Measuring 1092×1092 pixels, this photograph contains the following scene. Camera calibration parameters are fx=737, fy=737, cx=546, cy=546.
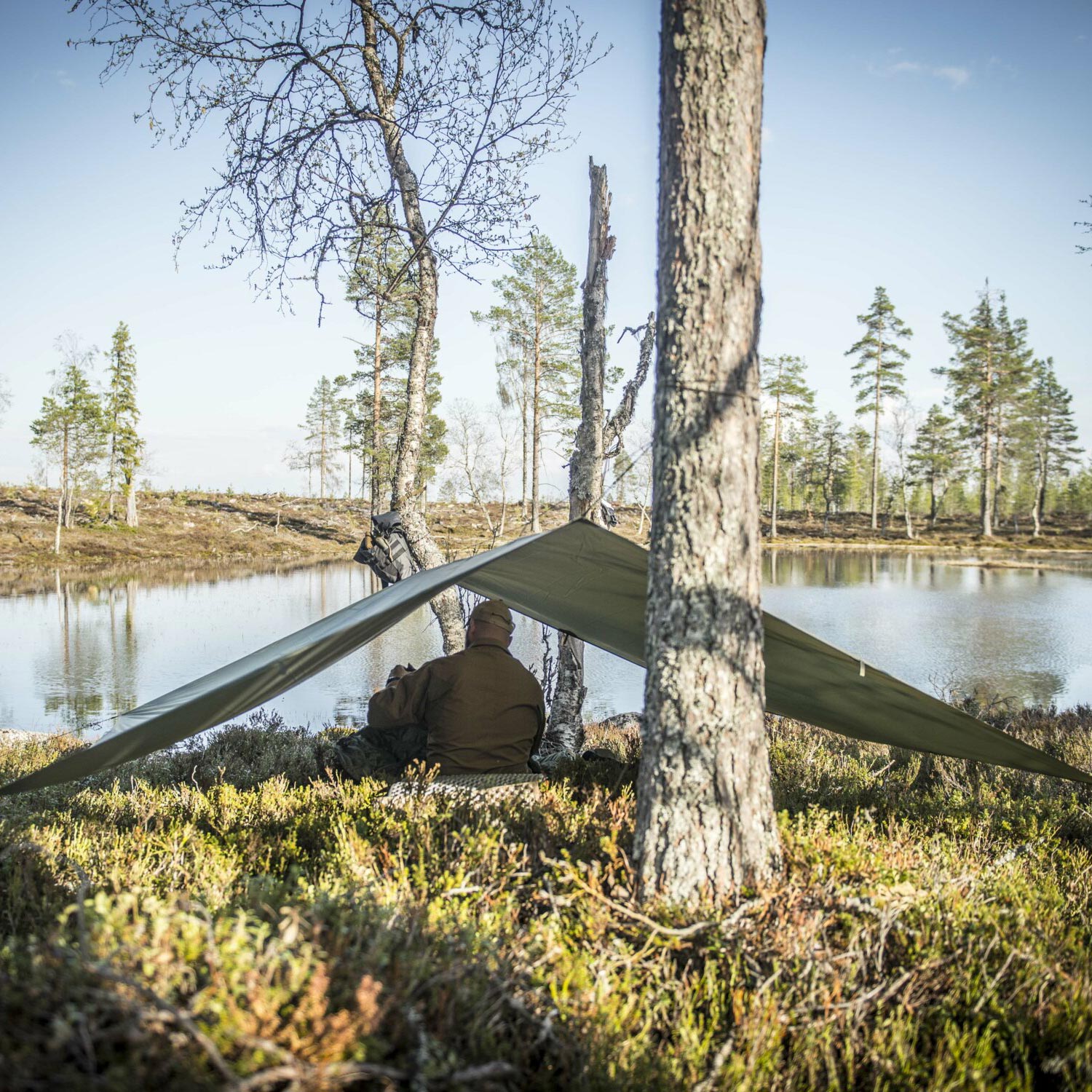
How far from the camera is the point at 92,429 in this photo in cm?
3972

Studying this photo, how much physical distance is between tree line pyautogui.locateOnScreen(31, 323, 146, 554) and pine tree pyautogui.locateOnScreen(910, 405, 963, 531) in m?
50.8

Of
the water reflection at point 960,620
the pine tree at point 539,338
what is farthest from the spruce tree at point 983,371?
the pine tree at point 539,338

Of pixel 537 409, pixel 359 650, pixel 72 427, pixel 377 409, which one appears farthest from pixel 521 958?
pixel 72 427

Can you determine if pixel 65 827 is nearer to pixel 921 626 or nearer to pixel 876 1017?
pixel 876 1017

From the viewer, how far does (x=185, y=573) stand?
3306 cm

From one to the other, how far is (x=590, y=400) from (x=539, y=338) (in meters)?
27.3

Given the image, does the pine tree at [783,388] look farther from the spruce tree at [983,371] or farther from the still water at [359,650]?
the still water at [359,650]

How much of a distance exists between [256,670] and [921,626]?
1908 cm

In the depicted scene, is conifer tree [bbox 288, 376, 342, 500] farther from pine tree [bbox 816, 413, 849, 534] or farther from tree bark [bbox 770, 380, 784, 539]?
pine tree [bbox 816, 413, 849, 534]

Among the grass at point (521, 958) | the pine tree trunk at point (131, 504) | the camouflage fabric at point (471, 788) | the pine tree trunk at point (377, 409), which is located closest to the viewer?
the grass at point (521, 958)

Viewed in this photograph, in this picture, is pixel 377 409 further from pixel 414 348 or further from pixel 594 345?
pixel 594 345

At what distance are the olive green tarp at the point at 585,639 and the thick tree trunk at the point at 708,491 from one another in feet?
5.26

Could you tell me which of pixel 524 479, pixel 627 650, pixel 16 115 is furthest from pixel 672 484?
pixel 524 479

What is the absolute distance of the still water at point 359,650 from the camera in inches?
508
